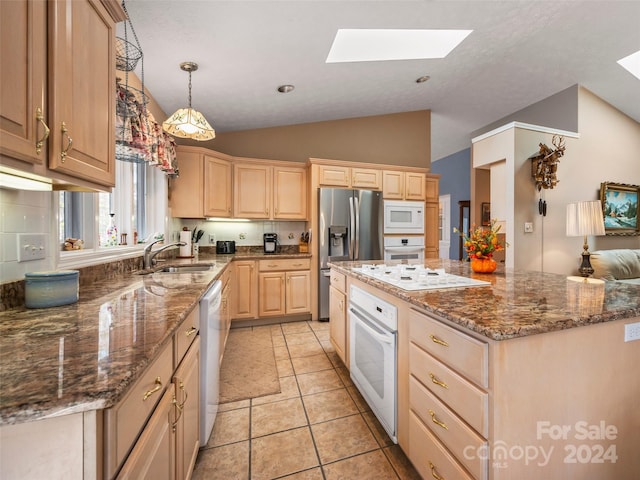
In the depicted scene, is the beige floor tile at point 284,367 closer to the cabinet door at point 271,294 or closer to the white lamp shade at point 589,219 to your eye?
the cabinet door at point 271,294

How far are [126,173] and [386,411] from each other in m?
2.81

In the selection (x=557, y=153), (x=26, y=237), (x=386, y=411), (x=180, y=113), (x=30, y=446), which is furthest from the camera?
(x=557, y=153)

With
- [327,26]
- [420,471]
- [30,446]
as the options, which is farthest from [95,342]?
[327,26]

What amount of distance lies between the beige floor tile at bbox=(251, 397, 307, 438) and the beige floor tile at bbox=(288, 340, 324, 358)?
0.76 m

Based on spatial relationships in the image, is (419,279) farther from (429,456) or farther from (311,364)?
(311,364)

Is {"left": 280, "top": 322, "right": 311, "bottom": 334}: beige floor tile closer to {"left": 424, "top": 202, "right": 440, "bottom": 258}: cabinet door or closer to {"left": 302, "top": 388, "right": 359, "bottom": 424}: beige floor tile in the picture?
{"left": 302, "top": 388, "right": 359, "bottom": 424}: beige floor tile

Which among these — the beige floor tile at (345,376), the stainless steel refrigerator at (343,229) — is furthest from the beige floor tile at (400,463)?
the stainless steel refrigerator at (343,229)

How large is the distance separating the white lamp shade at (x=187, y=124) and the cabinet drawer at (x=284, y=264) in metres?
1.84

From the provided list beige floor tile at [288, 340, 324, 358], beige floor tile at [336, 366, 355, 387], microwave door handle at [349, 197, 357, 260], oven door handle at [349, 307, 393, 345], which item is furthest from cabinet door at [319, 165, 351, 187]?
beige floor tile at [336, 366, 355, 387]

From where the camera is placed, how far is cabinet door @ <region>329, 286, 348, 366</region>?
233cm

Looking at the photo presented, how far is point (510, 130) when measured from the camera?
3.59 meters

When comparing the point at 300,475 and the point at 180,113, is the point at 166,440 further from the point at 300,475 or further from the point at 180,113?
the point at 180,113

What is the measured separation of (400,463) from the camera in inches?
58.7

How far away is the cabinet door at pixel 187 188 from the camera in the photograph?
341cm
